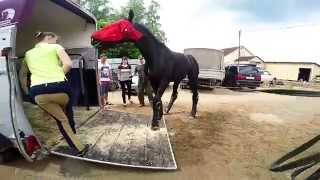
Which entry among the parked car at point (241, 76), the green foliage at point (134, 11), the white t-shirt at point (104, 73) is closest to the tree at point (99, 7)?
the green foliage at point (134, 11)

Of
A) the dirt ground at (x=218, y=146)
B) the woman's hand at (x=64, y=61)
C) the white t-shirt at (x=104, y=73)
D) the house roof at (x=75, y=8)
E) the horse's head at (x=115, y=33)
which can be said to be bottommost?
the dirt ground at (x=218, y=146)

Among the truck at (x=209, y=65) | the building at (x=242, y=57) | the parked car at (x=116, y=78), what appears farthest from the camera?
the building at (x=242, y=57)

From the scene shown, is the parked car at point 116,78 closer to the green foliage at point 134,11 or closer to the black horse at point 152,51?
the black horse at point 152,51

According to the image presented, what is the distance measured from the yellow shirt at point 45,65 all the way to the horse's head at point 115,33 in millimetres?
2389

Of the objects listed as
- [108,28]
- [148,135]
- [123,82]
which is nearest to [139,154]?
[148,135]

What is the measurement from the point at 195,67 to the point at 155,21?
32475 millimetres

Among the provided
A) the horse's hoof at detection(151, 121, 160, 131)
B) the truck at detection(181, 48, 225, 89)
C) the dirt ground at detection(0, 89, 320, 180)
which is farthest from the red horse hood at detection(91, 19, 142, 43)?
the truck at detection(181, 48, 225, 89)

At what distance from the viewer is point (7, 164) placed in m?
5.94

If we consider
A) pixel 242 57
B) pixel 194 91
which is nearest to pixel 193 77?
pixel 194 91

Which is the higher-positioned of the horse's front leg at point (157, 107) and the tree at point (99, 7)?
the tree at point (99, 7)

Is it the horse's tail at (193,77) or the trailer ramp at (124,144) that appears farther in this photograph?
the horse's tail at (193,77)

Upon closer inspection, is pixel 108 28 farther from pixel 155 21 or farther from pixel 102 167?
pixel 155 21

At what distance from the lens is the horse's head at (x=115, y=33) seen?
801 centimetres

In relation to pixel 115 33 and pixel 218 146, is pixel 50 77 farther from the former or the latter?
pixel 218 146
